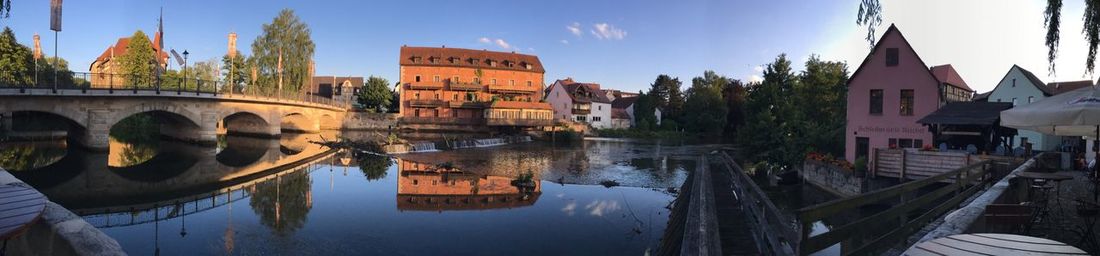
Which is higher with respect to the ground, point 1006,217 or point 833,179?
point 1006,217

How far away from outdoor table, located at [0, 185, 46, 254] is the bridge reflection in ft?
24.5

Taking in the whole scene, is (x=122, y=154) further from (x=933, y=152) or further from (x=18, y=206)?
(x=933, y=152)

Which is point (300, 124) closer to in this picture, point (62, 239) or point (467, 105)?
point (467, 105)

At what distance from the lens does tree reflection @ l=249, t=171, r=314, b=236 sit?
1365cm

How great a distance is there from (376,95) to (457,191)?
61689mm

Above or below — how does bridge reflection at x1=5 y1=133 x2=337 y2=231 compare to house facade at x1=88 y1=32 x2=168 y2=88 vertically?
below

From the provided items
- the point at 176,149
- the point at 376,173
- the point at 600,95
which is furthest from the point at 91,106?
the point at 600,95

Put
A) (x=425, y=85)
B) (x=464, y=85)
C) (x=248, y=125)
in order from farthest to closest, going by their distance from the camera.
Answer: (x=464, y=85) → (x=425, y=85) → (x=248, y=125)

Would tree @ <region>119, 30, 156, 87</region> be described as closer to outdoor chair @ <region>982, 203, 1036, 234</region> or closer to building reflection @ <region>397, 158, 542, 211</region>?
building reflection @ <region>397, 158, 542, 211</region>

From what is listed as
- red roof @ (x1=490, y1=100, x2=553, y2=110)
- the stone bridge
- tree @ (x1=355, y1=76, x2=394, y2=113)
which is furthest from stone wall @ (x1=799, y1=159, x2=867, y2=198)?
tree @ (x1=355, y1=76, x2=394, y2=113)

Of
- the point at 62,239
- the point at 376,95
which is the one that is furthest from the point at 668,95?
the point at 62,239

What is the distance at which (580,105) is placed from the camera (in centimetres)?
7581

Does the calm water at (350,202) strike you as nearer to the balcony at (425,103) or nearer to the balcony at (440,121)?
the balcony at (440,121)

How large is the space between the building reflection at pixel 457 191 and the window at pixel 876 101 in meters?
15.5
